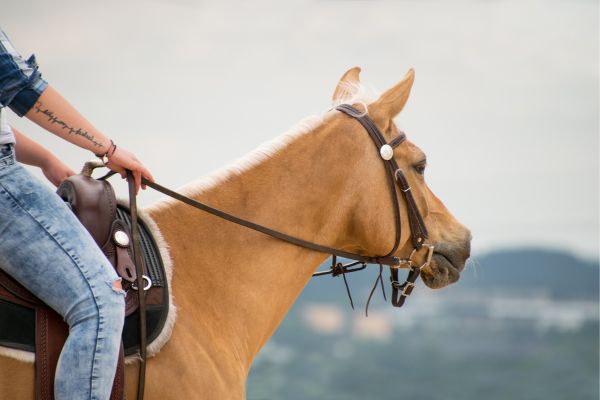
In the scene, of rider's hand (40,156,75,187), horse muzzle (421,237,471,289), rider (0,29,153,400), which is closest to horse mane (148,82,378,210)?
rider's hand (40,156,75,187)

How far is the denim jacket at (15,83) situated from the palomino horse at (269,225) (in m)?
0.83

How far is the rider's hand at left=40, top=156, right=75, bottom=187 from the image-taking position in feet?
12.2

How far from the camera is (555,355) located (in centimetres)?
2559

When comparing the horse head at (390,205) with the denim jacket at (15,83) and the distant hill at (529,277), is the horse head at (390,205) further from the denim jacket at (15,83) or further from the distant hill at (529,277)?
the distant hill at (529,277)

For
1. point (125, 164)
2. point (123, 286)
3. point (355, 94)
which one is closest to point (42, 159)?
point (125, 164)

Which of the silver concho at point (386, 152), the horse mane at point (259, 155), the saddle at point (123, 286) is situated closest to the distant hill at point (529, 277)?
the horse mane at point (259, 155)

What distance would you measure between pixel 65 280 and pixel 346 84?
2.16 meters

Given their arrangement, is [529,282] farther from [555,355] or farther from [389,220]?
[389,220]

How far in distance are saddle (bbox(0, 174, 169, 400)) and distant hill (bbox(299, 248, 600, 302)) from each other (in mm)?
23094

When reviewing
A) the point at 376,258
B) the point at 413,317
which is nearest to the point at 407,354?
the point at 413,317

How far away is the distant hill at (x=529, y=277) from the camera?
88.8ft

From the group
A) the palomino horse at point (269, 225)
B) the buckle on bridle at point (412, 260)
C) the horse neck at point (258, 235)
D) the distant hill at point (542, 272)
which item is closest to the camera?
the palomino horse at point (269, 225)

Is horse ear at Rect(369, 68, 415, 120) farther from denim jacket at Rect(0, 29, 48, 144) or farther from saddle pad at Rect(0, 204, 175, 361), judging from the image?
denim jacket at Rect(0, 29, 48, 144)

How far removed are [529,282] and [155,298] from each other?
29.5 metres
